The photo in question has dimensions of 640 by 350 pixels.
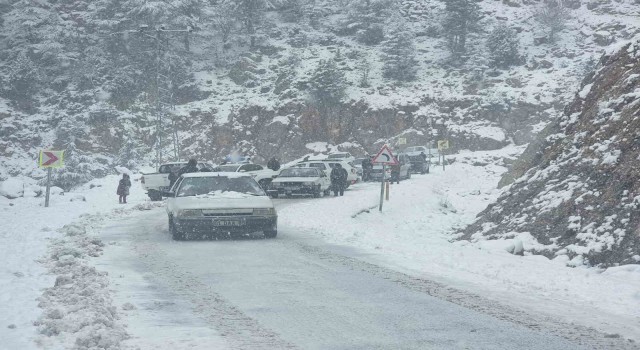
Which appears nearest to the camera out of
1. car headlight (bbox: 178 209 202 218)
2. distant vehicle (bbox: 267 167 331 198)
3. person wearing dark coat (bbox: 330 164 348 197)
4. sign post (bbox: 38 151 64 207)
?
car headlight (bbox: 178 209 202 218)

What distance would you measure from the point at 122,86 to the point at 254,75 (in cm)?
1264

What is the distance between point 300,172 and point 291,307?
76.5 feet

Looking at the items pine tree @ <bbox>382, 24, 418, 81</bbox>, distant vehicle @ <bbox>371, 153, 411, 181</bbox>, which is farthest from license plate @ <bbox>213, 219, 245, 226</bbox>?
pine tree @ <bbox>382, 24, 418, 81</bbox>

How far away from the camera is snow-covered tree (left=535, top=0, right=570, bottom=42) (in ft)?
216

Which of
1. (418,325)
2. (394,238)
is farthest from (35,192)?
(418,325)

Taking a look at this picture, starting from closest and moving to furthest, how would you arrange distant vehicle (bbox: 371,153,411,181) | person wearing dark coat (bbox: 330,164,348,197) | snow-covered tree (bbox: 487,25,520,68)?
person wearing dark coat (bbox: 330,164,348,197) → distant vehicle (bbox: 371,153,411,181) → snow-covered tree (bbox: 487,25,520,68)

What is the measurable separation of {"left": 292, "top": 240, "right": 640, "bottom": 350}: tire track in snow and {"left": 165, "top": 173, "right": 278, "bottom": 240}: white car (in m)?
3.64

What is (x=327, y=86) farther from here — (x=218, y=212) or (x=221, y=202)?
(x=218, y=212)

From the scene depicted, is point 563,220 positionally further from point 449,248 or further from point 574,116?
point 574,116

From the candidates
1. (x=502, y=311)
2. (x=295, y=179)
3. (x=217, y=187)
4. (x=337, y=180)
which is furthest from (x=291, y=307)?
(x=337, y=180)

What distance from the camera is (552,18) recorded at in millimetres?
66312

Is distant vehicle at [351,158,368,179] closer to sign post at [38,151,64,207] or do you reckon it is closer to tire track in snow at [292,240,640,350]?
sign post at [38,151,64,207]

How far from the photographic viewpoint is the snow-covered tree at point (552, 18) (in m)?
65.9

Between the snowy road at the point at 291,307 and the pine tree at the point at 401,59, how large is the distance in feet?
171
